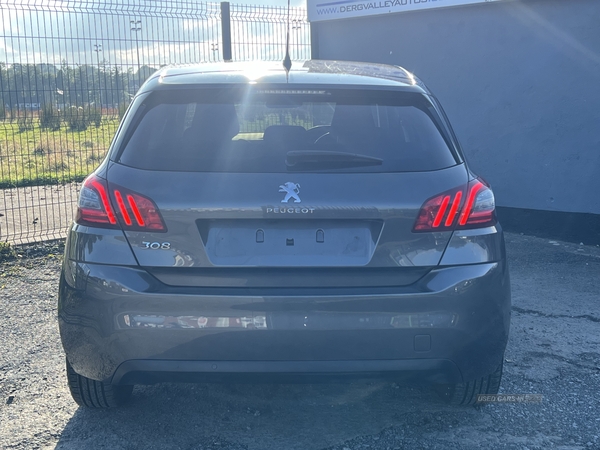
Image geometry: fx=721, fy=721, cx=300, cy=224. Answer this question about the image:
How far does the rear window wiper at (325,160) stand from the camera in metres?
2.97

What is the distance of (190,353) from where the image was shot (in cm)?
288

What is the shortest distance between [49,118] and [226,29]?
2336 mm

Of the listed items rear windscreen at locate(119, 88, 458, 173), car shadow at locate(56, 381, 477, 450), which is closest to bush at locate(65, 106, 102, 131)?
car shadow at locate(56, 381, 477, 450)

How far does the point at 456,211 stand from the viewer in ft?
9.77

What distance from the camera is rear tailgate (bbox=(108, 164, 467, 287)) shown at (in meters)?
2.85

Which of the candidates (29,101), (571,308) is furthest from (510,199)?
(29,101)

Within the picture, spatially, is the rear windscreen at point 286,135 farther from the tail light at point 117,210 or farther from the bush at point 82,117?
the bush at point 82,117

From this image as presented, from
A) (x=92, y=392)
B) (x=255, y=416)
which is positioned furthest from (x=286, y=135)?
(x=92, y=392)

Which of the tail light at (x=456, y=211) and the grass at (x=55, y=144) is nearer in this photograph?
the tail light at (x=456, y=211)

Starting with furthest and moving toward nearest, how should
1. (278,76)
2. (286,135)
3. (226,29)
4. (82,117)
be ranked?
(226,29), (82,117), (278,76), (286,135)

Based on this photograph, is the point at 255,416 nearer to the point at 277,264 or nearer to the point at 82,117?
the point at 277,264

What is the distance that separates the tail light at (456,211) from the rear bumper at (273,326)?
0.18 m

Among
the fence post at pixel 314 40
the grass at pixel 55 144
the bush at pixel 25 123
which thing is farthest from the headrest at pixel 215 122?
the fence post at pixel 314 40

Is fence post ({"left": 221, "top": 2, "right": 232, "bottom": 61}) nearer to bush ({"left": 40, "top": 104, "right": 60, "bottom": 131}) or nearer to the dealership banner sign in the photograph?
the dealership banner sign
